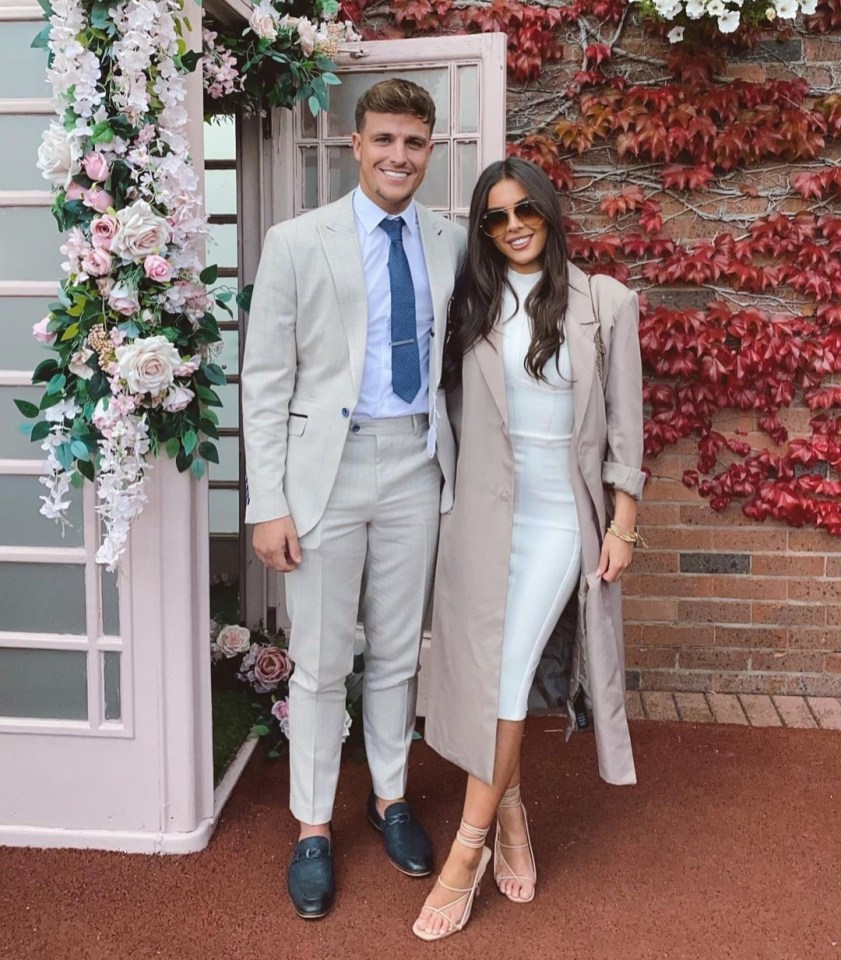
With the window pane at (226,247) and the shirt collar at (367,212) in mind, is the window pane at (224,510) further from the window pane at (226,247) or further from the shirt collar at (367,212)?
the shirt collar at (367,212)

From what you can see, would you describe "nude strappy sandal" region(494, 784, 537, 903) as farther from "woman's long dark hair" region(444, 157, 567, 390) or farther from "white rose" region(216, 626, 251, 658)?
"white rose" region(216, 626, 251, 658)

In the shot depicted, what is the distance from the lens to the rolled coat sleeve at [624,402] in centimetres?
258

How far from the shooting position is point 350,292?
2641 millimetres

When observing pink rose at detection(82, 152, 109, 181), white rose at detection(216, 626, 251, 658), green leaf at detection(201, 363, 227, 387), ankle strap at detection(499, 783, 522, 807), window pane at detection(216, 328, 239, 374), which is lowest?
ankle strap at detection(499, 783, 522, 807)

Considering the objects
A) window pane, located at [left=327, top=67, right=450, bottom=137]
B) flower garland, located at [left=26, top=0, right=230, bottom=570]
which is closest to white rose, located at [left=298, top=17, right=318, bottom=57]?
window pane, located at [left=327, top=67, right=450, bottom=137]

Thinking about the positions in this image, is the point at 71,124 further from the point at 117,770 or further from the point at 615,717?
the point at 615,717

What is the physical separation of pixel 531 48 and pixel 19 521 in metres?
2.57

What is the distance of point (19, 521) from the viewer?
2.96 meters

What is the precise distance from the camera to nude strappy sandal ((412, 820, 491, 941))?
259 cm

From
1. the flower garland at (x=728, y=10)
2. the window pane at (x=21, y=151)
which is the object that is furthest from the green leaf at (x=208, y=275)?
the flower garland at (x=728, y=10)

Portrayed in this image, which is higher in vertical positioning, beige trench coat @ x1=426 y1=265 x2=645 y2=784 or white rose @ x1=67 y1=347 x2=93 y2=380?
white rose @ x1=67 y1=347 x2=93 y2=380

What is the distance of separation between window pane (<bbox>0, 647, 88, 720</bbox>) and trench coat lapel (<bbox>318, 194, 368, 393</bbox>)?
1206 millimetres

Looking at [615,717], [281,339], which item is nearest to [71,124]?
[281,339]

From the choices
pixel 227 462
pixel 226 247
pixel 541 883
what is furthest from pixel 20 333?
pixel 541 883
